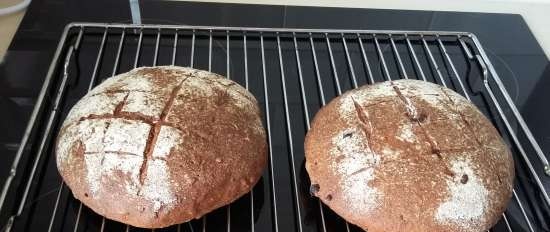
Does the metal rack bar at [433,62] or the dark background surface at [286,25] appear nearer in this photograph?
the dark background surface at [286,25]

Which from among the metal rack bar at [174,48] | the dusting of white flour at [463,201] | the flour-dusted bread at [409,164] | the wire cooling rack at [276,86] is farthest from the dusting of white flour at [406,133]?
the metal rack bar at [174,48]

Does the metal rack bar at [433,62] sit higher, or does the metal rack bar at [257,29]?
the metal rack bar at [257,29]

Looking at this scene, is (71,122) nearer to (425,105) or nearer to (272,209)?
(272,209)

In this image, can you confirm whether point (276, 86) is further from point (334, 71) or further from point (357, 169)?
point (357, 169)

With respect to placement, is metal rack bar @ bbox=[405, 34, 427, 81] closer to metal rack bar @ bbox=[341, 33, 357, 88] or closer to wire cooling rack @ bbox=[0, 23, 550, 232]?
wire cooling rack @ bbox=[0, 23, 550, 232]

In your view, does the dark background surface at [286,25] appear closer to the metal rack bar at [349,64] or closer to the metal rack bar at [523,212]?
the metal rack bar at [349,64]

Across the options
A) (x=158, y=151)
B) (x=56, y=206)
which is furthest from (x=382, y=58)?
(x=56, y=206)
